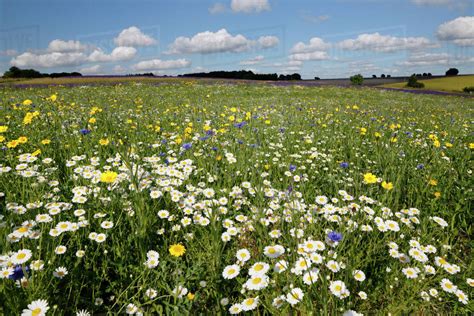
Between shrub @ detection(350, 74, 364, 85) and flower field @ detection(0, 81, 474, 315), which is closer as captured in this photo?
flower field @ detection(0, 81, 474, 315)

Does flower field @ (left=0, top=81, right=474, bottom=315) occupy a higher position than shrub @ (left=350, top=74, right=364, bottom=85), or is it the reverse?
shrub @ (left=350, top=74, right=364, bottom=85)

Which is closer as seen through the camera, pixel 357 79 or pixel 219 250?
pixel 219 250

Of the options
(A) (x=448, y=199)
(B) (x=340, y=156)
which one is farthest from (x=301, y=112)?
(A) (x=448, y=199)

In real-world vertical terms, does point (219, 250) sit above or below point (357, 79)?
below

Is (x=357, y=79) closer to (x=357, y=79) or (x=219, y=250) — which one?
(x=357, y=79)

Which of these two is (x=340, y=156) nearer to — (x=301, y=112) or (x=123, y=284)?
(x=123, y=284)

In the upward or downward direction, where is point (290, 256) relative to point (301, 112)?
downward

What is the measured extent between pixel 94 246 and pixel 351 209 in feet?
7.31

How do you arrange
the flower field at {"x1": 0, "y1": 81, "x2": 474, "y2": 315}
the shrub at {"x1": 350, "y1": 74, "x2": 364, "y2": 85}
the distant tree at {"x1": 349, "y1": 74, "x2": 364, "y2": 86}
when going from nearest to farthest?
the flower field at {"x1": 0, "y1": 81, "x2": 474, "y2": 315}, the shrub at {"x1": 350, "y1": 74, "x2": 364, "y2": 85}, the distant tree at {"x1": 349, "y1": 74, "x2": 364, "y2": 86}

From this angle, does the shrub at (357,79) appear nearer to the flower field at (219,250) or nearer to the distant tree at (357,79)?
the distant tree at (357,79)

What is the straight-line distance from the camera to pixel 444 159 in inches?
161

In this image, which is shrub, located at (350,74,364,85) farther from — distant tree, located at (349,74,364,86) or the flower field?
the flower field

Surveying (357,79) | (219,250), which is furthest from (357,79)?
(219,250)

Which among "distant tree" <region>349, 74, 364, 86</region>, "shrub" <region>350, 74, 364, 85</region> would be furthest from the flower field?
"distant tree" <region>349, 74, 364, 86</region>
